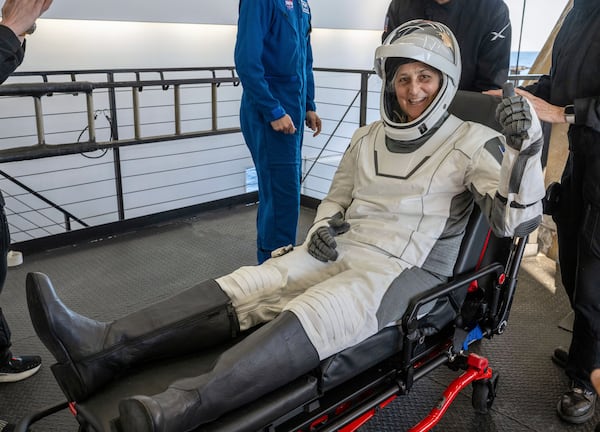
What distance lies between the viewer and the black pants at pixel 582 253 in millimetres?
1834

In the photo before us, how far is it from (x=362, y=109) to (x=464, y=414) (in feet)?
7.63

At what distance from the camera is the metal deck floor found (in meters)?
1.96

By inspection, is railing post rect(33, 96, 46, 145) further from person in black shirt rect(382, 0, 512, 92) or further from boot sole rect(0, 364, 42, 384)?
person in black shirt rect(382, 0, 512, 92)

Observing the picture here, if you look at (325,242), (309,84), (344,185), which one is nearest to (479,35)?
(344,185)

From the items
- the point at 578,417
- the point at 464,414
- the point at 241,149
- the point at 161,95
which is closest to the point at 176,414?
the point at 464,414

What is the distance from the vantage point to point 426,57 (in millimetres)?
1724

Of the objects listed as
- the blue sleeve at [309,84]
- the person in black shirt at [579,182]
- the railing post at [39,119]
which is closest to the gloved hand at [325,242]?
the person in black shirt at [579,182]

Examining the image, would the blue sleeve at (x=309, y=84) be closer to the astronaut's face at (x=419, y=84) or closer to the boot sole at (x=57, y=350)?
the astronaut's face at (x=419, y=84)

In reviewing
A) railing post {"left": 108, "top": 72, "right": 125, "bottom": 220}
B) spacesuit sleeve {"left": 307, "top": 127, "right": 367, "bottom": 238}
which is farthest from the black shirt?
railing post {"left": 108, "top": 72, "right": 125, "bottom": 220}

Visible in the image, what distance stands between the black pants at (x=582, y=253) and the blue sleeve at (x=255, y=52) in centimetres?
120

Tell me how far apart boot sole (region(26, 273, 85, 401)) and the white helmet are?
1.16 meters

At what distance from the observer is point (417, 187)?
1.75 metres

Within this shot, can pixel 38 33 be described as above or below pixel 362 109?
above

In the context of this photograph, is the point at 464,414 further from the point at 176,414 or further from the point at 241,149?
the point at 241,149
